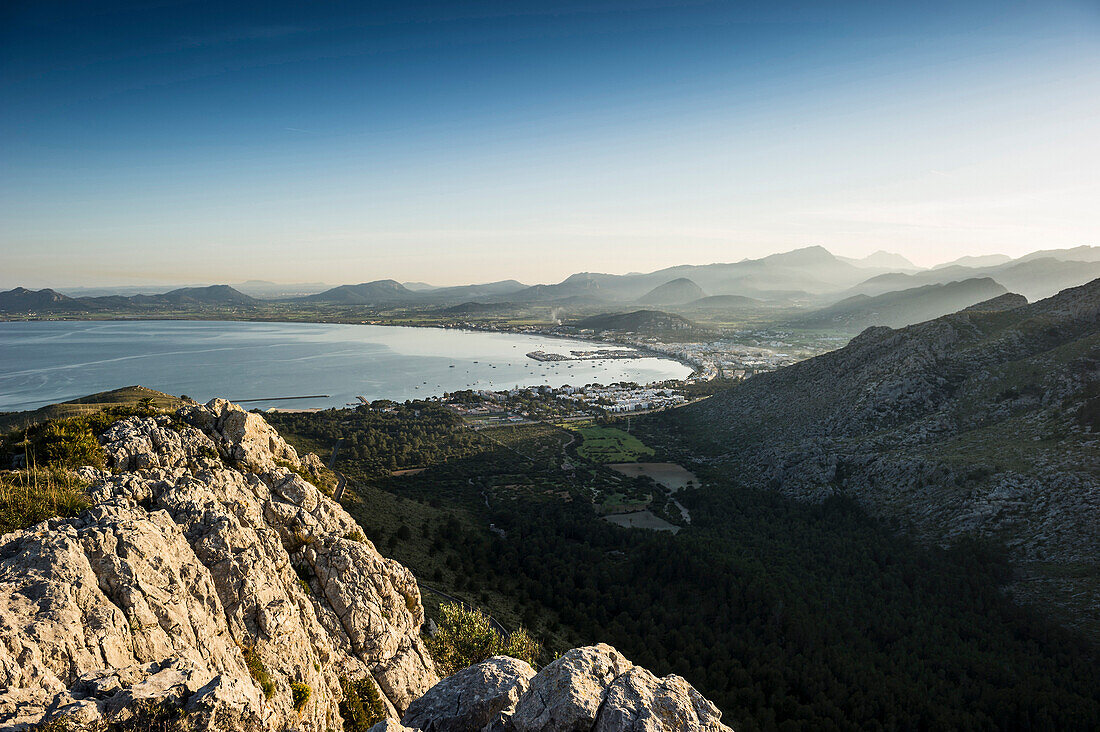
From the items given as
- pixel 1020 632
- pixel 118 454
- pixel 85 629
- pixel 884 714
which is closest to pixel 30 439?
pixel 118 454

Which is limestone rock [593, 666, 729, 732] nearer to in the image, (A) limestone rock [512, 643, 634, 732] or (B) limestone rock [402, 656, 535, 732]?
(A) limestone rock [512, 643, 634, 732]

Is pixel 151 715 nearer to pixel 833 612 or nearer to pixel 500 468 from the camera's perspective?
pixel 833 612

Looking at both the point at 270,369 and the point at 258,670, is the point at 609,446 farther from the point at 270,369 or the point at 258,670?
the point at 270,369

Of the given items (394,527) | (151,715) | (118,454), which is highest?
(118,454)

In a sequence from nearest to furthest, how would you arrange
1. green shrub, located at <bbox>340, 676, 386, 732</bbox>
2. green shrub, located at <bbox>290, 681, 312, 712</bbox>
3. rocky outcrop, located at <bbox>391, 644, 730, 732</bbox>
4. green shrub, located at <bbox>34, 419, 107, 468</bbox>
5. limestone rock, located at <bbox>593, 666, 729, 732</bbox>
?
limestone rock, located at <bbox>593, 666, 729, 732</bbox> → rocky outcrop, located at <bbox>391, 644, 730, 732</bbox> → green shrub, located at <bbox>290, 681, 312, 712</bbox> → green shrub, located at <bbox>340, 676, 386, 732</bbox> → green shrub, located at <bbox>34, 419, 107, 468</bbox>

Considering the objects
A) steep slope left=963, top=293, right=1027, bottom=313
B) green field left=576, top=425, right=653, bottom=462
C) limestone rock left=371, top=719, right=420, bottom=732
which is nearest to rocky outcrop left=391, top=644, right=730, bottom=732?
limestone rock left=371, top=719, right=420, bottom=732

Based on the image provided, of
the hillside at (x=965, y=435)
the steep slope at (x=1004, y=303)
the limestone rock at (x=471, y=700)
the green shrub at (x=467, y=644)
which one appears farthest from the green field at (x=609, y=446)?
the limestone rock at (x=471, y=700)

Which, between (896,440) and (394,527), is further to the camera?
(896,440)
